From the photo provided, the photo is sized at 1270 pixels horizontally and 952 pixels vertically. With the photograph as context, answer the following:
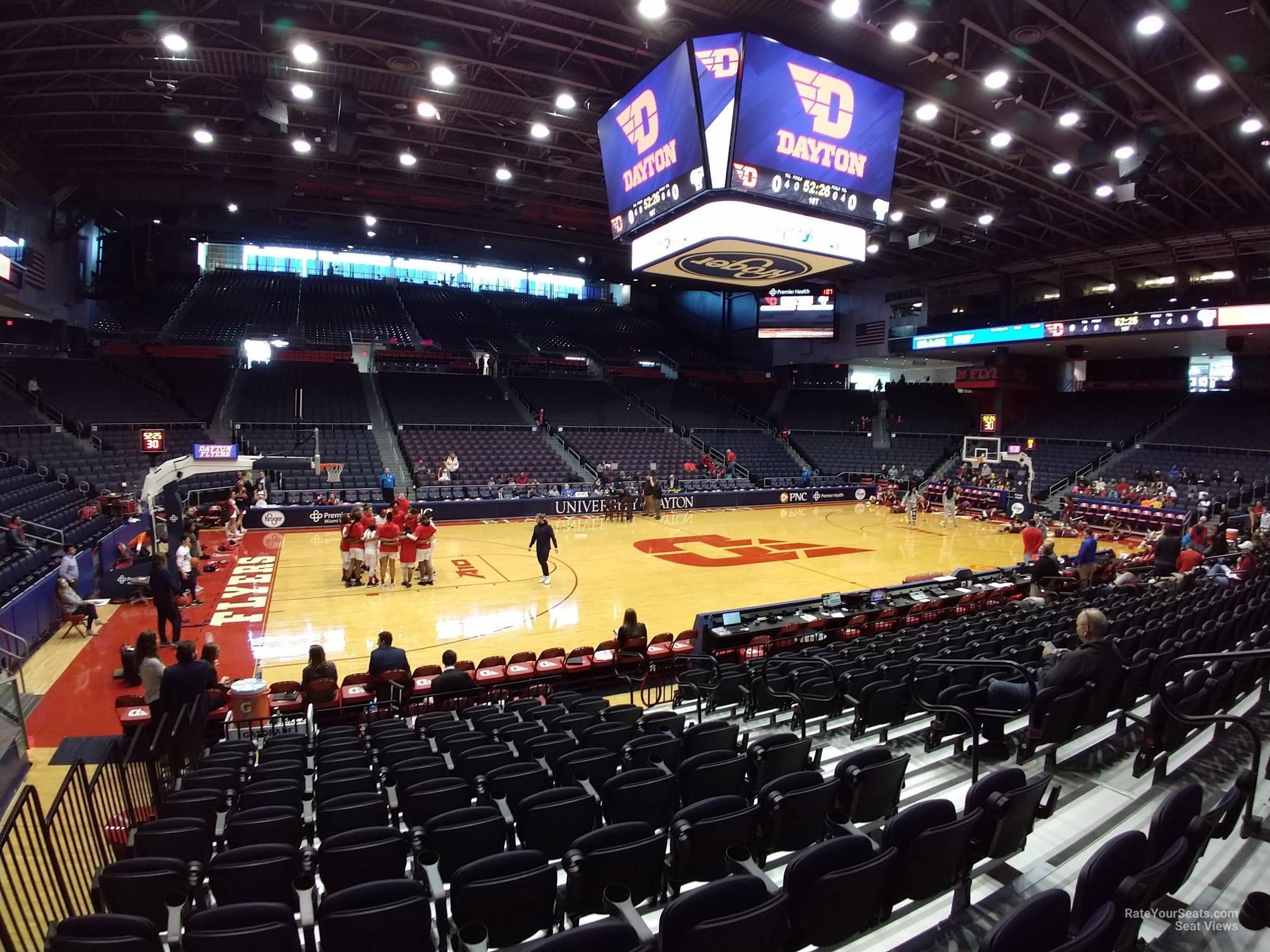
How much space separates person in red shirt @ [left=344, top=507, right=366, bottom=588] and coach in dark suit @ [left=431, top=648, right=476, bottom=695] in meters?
7.13

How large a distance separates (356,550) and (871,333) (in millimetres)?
30850

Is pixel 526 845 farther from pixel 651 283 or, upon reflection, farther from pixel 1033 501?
pixel 651 283

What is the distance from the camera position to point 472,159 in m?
21.6

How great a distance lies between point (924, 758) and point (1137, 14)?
1343 cm

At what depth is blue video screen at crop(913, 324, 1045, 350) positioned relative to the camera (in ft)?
93.4

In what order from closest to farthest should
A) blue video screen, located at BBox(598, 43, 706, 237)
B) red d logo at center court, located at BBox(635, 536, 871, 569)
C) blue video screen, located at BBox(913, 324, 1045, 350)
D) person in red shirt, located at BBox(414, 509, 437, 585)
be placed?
blue video screen, located at BBox(598, 43, 706, 237) → person in red shirt, located at BBox(414, 509, 437, 585) → red d logo at center court, located at BBox(635, 536, 871, 569) → blue video screen, located at BBox(913, 324, 1045, 350)

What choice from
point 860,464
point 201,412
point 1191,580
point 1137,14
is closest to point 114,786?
point 1191,580

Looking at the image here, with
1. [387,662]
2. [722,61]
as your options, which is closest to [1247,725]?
[387,662]

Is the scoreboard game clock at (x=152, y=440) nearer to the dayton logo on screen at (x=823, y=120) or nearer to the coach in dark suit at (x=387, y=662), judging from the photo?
the coach in dark suit at (x=387, y=662)

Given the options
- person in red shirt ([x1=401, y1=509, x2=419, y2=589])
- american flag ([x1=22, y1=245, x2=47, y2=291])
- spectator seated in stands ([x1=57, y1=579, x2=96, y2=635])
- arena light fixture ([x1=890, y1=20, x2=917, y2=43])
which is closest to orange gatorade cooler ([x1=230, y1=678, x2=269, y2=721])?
spectator seated in stands ([x1=57, y1=579, x2=96, y2=635])

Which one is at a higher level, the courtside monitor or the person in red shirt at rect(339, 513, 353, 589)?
the courtside monitor

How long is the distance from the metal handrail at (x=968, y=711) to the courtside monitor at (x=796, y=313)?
31614 millimetres

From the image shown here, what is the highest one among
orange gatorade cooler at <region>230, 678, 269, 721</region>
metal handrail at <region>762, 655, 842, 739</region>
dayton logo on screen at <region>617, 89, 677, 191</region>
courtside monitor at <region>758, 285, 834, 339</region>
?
courtside monitor at <region>758, 285, 834, 339</region>

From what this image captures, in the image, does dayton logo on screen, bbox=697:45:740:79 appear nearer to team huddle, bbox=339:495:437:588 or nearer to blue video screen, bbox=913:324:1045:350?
team huddle, bbox=339:495:437:588
